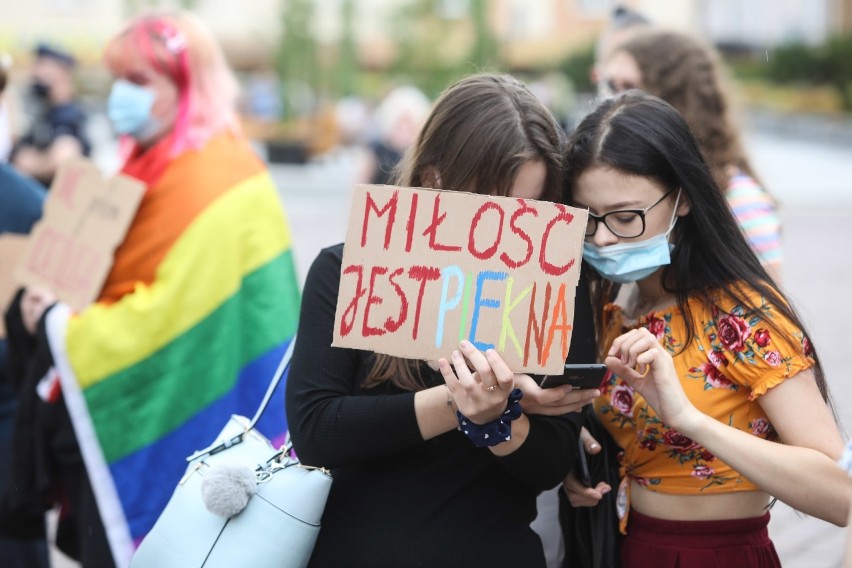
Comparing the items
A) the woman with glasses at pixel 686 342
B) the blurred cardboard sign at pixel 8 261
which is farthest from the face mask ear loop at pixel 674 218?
the blurred cardboard sign at pixel 8 261

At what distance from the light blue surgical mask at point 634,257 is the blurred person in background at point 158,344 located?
4.55 ft

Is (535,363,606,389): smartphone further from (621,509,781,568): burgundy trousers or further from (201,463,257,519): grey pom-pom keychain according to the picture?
(201,463,257,519): grey pom-pom keychain

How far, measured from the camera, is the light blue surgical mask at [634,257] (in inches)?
87.0

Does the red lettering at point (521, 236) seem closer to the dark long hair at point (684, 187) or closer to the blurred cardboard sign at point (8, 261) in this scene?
the dark long hair at point (684, 187)

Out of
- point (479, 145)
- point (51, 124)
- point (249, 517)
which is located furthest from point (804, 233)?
point (249, 517)

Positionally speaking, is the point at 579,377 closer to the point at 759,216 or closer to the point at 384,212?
the point at 384,212

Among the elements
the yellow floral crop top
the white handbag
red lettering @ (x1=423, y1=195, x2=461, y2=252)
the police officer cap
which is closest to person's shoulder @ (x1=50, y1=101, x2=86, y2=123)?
the police officer cap

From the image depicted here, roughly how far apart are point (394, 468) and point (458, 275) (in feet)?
1.35

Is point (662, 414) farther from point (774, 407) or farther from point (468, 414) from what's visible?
point (468, 414)

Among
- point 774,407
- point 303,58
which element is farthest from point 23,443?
point 303,58

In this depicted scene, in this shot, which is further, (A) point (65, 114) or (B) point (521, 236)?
(A) point (65, 114)

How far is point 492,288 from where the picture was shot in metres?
1.90

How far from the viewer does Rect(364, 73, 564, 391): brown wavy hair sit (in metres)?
2.02

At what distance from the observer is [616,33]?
4129 millimetres
